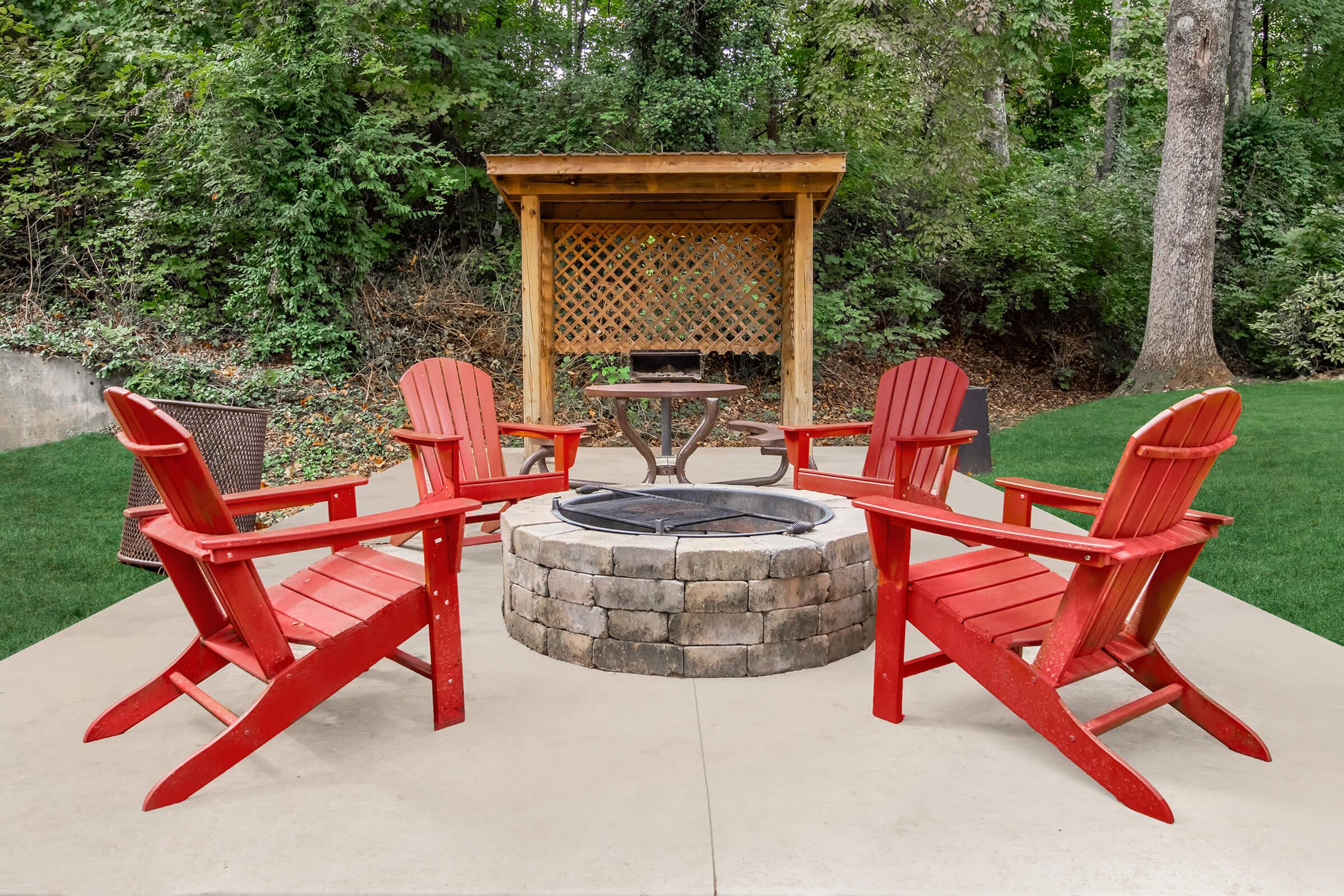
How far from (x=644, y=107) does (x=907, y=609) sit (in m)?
8.14

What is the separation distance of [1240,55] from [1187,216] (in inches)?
182

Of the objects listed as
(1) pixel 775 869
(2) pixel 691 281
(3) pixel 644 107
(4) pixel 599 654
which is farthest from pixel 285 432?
(1) pixel 775 869

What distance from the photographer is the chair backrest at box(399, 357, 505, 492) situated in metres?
3.76

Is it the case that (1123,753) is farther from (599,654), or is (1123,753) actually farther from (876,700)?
(599,654)

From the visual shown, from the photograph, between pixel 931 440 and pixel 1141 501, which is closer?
pixel 1141 501

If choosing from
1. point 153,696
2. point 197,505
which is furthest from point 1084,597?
point 153,696

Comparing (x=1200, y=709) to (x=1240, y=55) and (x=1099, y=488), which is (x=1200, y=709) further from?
(x=1240, y=55)

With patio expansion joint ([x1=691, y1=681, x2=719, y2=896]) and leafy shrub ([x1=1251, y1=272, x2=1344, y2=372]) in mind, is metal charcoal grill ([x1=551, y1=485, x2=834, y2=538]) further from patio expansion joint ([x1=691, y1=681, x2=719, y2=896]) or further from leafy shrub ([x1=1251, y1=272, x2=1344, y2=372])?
leafy shrub ([x1=1251, y1=272, x2=1344, y2=372])

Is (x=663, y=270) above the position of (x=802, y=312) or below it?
above

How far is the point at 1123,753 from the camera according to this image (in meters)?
1.99

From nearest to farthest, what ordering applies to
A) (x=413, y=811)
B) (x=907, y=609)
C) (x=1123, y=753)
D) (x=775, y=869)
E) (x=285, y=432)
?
(x=775, y=869), (x=413, y=811), (x=1123, y=753), (x=907, y=609), (x=285, y=432)

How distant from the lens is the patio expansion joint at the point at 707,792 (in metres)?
1.51

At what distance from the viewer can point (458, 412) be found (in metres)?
3.88

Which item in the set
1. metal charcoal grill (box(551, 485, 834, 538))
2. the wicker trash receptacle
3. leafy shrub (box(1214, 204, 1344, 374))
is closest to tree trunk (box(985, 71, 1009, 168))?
leafy shrub (box(1214, 204, 1344, 374))
